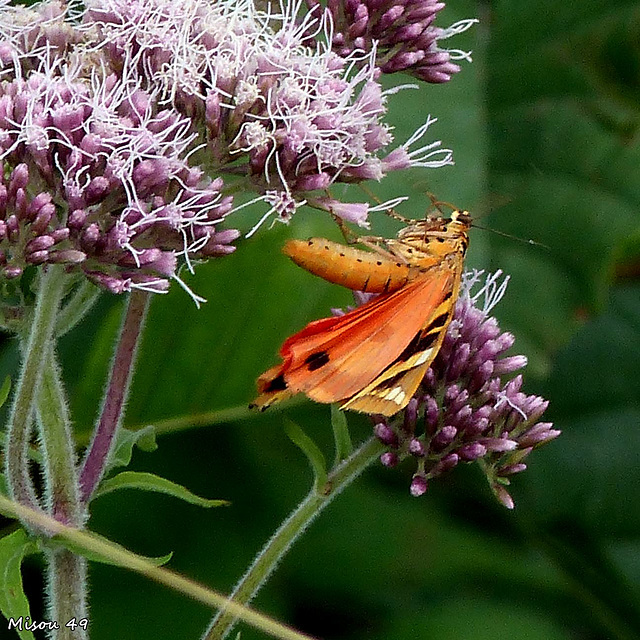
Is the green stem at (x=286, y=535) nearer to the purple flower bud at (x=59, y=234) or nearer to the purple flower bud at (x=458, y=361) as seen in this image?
the purple flower bud at (x=458, y=361)

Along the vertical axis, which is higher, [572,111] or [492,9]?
[492,9]

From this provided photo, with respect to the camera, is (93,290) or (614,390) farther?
(614,390)

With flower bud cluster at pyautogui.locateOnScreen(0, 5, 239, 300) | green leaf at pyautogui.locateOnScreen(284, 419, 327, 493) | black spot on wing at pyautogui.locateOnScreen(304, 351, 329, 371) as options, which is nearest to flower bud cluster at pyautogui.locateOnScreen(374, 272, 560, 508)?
green leaf at pyautogui.locateOnScreen(284, 419, 327, 493)

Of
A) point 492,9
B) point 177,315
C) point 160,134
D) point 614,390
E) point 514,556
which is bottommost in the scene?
point 514,556

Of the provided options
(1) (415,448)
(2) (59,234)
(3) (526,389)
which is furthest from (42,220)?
(3) (526,389)

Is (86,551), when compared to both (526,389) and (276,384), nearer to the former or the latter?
(276,384)

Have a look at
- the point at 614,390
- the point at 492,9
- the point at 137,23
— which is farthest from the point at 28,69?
the point at 614,390

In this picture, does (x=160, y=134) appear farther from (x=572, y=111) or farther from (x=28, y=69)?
(x=572, y=111)

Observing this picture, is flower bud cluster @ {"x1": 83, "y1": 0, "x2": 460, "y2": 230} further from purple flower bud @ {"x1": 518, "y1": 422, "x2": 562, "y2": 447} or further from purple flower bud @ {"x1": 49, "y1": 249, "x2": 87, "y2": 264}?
purple flower bud @ {"x1": 518, "y1": 422, "x2": 562, "y2": 447}
